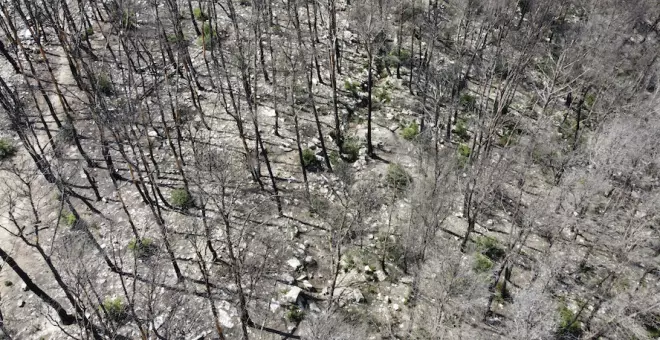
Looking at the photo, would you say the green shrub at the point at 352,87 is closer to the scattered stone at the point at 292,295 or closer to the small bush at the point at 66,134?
the scattered stone at the point at 292,295

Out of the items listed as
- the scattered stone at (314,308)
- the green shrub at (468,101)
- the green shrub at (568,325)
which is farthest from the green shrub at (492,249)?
the green shrub at (468,101)

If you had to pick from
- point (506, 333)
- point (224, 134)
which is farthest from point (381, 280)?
point (224, 134)

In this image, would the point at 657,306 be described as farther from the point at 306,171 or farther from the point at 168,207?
the point at 168,207

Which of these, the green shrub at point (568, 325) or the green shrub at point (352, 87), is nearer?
the green shrub at point (568, 325)

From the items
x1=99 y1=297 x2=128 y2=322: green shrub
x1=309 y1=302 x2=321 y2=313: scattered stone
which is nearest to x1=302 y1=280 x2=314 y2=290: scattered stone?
x1=309 y1=302 x2=321 y2=313: scattered stone

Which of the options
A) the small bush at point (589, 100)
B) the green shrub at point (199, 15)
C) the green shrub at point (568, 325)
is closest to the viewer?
the green shrub at point (568, 325)

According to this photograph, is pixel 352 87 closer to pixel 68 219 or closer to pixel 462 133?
pixel 462 133
